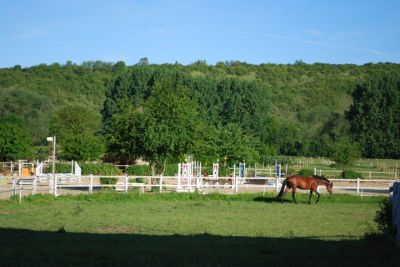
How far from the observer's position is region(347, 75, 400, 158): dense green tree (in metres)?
78.2

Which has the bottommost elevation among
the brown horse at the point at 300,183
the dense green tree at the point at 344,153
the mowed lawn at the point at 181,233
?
the mowed lawn at the point at 181,233

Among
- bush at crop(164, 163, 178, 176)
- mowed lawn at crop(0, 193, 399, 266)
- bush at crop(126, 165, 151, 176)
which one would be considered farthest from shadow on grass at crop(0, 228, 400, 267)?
bush at crop(164, 163, 178, 176)

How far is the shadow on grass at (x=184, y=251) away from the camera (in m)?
9.40

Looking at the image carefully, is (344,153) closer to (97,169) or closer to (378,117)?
(97,169)

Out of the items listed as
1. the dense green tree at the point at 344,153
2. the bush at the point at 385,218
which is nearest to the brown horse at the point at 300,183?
the bush at the point at 385,218

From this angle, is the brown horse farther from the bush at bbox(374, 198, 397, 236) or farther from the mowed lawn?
the bush at bbox(374, 198, 397, 236)

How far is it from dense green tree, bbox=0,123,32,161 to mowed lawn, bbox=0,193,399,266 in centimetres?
3136

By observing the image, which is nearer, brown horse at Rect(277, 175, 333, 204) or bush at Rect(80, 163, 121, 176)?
brown horse at Rect(277, 175, 333, 204)

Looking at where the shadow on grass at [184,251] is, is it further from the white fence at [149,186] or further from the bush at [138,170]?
the bush at [138,170]

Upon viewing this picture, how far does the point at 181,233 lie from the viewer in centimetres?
1499

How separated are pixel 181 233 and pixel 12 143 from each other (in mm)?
44685

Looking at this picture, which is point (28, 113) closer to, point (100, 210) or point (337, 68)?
point (100, 210)

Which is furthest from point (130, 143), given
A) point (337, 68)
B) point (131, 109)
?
point (337, 68)

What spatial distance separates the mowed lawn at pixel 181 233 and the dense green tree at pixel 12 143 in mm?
31359
